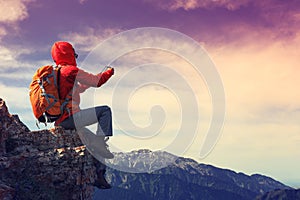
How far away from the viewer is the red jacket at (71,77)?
1481cm

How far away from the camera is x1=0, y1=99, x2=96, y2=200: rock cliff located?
1516cm

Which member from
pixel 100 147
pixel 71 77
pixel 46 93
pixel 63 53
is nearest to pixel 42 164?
pixel 100 147

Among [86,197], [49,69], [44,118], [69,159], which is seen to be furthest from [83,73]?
[86,197]

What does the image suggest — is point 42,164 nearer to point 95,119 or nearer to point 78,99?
point 95,119

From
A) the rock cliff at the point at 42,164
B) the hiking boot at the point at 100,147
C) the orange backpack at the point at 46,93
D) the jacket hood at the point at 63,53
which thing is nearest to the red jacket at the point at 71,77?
the jacket hood at the point at 63,53

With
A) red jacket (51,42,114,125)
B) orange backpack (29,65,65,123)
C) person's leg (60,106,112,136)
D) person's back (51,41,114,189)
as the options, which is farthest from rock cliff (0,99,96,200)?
orange backpack (29,65,65,123)

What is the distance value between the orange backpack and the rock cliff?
1.55 meters

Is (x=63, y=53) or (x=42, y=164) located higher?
(x=63, y=53)

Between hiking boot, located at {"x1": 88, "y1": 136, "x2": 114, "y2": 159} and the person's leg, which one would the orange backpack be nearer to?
the person's leg

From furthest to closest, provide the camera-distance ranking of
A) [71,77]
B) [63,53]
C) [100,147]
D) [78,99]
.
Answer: [100,147], [78,99], [63,53], [71,77]

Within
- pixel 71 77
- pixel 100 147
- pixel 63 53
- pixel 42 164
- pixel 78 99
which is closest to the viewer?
pixel 71 77

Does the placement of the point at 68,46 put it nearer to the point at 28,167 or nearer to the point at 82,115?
the point at 82,115

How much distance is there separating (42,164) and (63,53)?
5.59m

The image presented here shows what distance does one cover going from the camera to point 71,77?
48.8 feet
